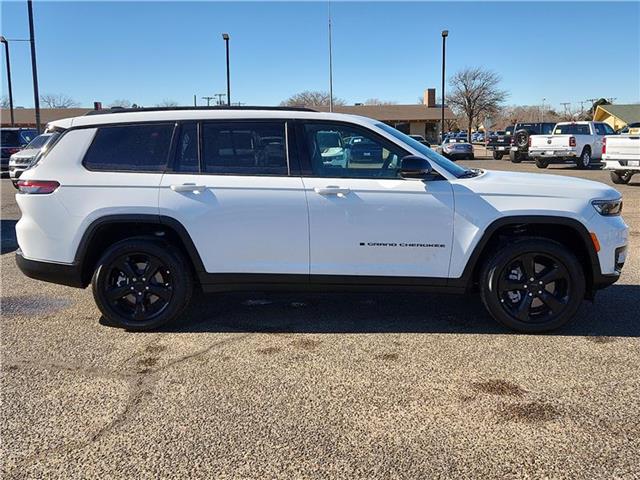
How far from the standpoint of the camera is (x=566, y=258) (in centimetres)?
454

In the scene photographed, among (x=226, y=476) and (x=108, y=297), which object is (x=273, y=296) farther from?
(x=226, y=476)

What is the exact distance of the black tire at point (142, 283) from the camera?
4695 millimetres

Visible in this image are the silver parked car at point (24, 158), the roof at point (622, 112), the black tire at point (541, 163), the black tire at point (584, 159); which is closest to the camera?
the silver parked car at point (24, 158)

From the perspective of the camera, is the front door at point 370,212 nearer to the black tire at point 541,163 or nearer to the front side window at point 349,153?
the front side window at point 349,153

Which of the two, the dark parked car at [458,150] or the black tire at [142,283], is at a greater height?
the dark parked car at [458,150]

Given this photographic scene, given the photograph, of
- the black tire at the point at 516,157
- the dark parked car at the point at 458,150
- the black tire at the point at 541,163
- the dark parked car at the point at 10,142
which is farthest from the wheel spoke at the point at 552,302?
the dark parked car at the point at 458,150

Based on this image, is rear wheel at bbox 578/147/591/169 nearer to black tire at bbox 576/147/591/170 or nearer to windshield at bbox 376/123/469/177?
black tire at bbox 576/147/591/170

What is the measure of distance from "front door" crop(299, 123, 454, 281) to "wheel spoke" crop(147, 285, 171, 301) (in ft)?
4.09

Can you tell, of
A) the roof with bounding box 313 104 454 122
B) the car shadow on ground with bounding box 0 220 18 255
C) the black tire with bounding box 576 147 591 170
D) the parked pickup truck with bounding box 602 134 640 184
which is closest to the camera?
the car shadow on ground with bounding box 0 220 18 255

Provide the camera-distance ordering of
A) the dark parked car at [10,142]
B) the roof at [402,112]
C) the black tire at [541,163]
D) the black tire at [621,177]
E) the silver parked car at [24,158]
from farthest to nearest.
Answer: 1. the roof at [402,112]
2. the black tire at [541,163]
3. the dark parked car at [10,142]
4. the black tire at [621,177]
5. the silver parked car at [24,158]

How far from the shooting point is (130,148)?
15.5 feet

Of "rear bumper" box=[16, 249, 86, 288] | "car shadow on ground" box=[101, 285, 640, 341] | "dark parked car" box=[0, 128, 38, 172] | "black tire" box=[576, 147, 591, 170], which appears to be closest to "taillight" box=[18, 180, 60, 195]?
"rear bumper" box=[16, 249, 86, 288]

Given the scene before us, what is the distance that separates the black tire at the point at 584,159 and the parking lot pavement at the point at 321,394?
70.0ft

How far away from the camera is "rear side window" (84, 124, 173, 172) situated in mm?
4711
